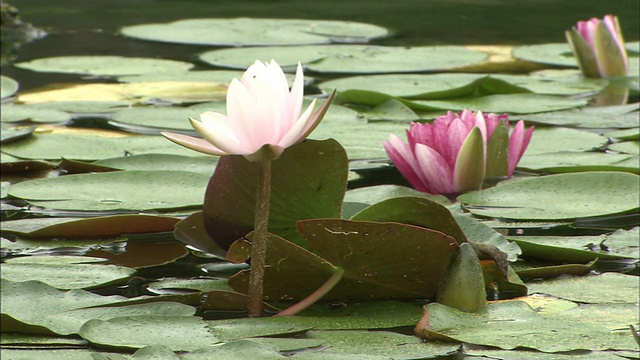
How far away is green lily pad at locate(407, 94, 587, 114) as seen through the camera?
2.47 metres

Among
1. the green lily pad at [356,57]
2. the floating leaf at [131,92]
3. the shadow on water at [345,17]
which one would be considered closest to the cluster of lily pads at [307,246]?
the floating leaf at [131,92]

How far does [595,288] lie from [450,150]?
45cm

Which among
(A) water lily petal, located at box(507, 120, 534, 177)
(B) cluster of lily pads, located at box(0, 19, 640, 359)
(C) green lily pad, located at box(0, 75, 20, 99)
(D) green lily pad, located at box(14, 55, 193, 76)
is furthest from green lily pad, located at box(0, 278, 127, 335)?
(D) green lily pad, located at box(14, 55, 193, 76)

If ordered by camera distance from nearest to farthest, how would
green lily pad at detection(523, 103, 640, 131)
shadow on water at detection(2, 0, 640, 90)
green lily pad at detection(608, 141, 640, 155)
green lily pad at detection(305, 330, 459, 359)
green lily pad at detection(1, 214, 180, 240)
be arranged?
green lily pad at detection(305, 330, 459, 359)
green lily pad at detection(1, 214, 180, 240)
green lily pad at detection(608, 141, 640, 155)
green lily pad at detection(523, 103, 640, 131)
shadow on water at detection(2, 0, 640, 90)

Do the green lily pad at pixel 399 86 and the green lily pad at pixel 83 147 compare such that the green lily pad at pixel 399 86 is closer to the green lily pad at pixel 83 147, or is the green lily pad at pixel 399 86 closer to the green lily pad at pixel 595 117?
the green lily pad at pixel 595 117

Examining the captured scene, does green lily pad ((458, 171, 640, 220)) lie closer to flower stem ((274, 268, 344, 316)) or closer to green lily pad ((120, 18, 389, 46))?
flower stem ((274, 268, 344, 316))

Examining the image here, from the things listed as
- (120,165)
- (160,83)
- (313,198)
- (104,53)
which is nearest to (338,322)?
(313,198)

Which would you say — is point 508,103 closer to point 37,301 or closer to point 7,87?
point 7,87

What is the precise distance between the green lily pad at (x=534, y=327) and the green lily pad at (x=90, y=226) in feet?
1.74

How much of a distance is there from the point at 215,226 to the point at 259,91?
29 cm

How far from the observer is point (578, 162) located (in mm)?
1835

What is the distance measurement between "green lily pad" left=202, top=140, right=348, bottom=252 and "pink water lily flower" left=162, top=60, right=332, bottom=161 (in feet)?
0.51

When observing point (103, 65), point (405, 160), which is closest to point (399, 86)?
point (103, 65)

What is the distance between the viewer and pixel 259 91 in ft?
3.29
